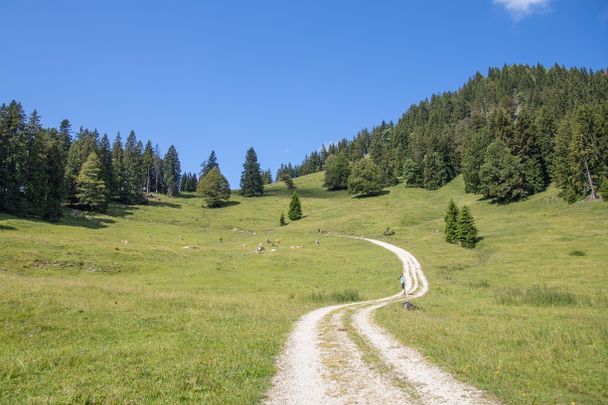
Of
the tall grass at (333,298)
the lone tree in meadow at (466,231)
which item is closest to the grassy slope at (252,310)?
the tall grass at (333,298)

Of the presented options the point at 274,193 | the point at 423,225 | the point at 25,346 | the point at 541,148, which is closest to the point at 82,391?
the point at 25,346

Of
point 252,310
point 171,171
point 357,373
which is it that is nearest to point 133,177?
point 171,171

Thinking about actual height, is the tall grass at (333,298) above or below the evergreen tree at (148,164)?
below

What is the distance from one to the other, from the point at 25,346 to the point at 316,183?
6790 inches

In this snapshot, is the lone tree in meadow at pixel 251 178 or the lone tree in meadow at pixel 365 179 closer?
the lone tree in meadow at pixel 365 179

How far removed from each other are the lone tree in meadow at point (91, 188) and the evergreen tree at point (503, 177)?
9675 centimetres

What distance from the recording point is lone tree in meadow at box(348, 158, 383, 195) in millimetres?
135000

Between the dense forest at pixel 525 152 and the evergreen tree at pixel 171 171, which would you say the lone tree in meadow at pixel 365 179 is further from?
the evergreen tree at pixel 171 171

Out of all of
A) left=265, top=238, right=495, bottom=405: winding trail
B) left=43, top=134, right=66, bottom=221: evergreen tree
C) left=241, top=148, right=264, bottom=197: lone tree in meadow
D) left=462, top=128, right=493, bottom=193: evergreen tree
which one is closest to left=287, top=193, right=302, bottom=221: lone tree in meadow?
left=241, top=148, right=264, bottom=197: lone tree in meadow

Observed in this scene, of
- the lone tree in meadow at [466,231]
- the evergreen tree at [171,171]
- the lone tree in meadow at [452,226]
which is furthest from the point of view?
the evergreen tree at [171,171]

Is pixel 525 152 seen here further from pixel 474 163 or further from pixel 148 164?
pixel 148 164

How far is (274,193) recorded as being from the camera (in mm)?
161625

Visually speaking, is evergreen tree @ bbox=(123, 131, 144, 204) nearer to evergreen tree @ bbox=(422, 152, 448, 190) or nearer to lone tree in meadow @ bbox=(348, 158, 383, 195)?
lone tree in meadow @ bbox=(348, 158, 383, 195)

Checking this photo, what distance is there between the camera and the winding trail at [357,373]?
9.70 meters
